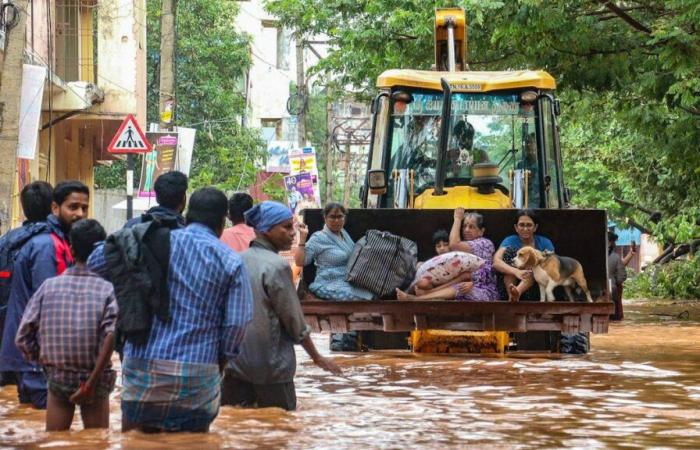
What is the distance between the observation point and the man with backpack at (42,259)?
8273 millimetres

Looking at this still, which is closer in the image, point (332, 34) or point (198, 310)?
point (198, 310)

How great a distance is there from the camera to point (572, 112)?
880 inches

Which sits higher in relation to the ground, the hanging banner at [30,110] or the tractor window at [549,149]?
the hanging banner at [30,110]

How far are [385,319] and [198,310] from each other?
6.50 meters

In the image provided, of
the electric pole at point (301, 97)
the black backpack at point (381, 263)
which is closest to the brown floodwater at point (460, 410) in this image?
the black backpack at point (381, 263)

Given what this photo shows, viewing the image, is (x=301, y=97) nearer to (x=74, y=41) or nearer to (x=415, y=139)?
(x=74, y=41)

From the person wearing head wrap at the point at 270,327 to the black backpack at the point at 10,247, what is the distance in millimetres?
1568

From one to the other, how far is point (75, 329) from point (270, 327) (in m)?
1.11

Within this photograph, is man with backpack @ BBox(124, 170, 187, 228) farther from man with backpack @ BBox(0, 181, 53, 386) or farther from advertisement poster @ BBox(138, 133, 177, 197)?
advertisement poster @ BBox(138, 133, 177, 197)

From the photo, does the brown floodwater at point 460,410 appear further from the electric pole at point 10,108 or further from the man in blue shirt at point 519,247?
the electric pole at point 10,108

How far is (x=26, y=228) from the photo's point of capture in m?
8.62

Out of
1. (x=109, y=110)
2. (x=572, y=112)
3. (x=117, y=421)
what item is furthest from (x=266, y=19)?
(x=117, y=421)

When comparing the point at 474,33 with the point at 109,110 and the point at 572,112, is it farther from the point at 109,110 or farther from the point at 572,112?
→ the point at 109,110

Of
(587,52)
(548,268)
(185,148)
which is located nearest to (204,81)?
(185,148)
